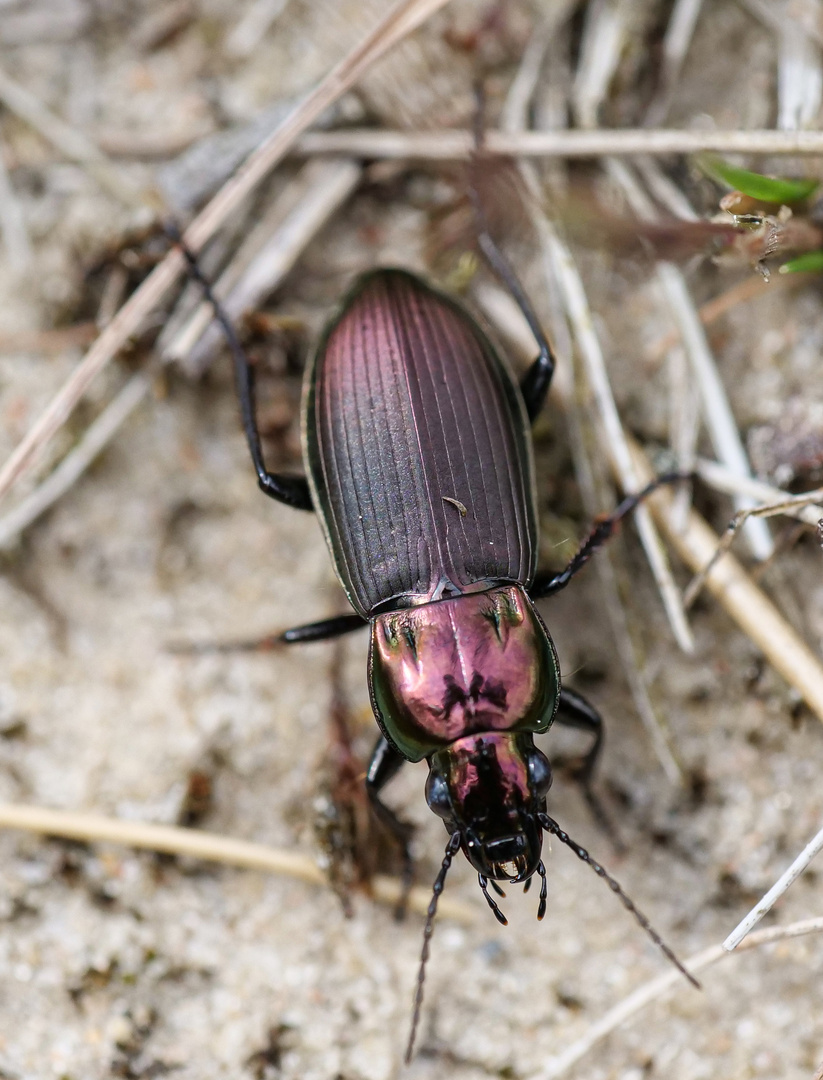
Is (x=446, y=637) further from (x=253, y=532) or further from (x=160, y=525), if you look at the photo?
(x=160, y=525)

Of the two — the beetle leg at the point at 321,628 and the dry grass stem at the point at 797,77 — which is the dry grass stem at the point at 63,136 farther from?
the dry grass stem at the point at 797,77

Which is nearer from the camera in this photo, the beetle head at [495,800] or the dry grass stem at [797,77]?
the beetle head at [495,800]

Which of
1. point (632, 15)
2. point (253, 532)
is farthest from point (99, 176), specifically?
point (632, 15)

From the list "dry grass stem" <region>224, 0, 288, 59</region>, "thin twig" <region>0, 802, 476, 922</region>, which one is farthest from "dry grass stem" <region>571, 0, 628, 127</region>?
"thin twig" <region>0, 802, 476, 922</region>

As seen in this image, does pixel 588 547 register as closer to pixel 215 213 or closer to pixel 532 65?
pixel 215 213

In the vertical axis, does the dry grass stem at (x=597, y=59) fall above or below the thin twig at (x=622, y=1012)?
above

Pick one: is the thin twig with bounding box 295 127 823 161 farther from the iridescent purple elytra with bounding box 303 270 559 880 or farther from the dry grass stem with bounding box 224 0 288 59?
the iridescent purple elytra with bounding box 303 270 559 880

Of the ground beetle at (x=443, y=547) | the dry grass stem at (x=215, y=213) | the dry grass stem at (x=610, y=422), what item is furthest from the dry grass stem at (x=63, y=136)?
the dry grass stem at (x=610, y=422)
